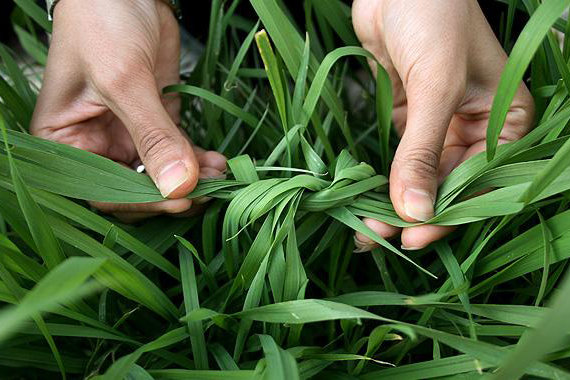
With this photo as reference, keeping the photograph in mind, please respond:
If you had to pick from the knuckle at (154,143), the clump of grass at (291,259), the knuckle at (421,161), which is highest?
the knuckle at (154,143)

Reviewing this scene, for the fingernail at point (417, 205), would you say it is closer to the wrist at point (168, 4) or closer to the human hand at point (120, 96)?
the human hand at point (120, 96)

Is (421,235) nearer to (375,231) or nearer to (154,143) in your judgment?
(375,231)

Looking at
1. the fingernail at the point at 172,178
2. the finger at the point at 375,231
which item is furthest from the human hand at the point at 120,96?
the finger at the point at 375,231

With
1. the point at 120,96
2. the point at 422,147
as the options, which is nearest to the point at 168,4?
the point at 120,96

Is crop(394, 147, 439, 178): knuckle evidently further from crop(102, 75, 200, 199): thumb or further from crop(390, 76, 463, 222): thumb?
crop(102, 75, 200, 199): thumb

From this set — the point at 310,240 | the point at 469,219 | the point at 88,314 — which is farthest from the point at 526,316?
the point at 88,314

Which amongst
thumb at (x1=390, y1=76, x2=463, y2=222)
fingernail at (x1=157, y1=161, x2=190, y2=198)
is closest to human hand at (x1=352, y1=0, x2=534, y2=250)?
→ thumb at (x1=390, y1=76, x2=463, y2=222)
